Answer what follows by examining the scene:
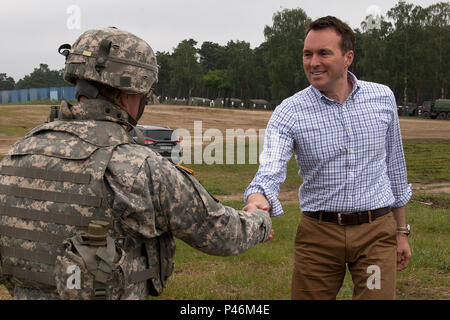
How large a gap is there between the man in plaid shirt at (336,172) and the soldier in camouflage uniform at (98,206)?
97 cm

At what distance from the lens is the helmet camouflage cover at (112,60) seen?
249 centimetres

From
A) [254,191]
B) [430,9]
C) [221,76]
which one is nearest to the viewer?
[254,191]

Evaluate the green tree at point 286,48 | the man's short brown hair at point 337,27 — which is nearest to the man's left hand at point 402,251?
the man's short brown hair at point 337,27

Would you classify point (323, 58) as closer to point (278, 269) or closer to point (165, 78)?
point (278, 269)

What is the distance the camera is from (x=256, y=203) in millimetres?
2930

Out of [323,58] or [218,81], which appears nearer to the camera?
[323,58]

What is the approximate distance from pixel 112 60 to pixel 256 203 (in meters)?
1.08

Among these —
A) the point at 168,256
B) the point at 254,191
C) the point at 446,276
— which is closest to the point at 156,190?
the point at 168,256

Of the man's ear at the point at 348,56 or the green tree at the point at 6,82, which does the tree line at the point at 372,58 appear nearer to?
the green tree at the point at 6,82

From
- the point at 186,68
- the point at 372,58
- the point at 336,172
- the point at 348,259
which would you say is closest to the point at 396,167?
the point at 336,172

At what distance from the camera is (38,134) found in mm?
2404

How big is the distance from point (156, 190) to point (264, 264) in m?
4.91

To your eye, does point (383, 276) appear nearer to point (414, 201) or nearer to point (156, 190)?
point (156, 190)

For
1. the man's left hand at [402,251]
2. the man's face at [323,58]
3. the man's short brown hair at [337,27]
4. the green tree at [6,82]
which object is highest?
the green tree at [6,82]
